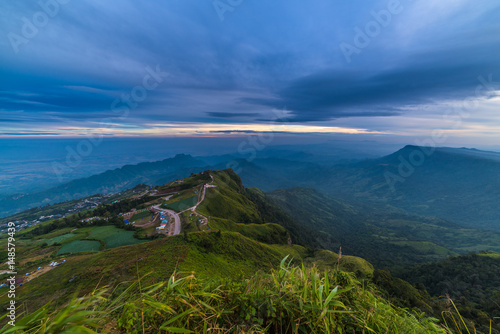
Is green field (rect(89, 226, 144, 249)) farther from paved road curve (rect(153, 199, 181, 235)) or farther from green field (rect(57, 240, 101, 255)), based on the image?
paved road curve (rect(153, 199, 181, 235))

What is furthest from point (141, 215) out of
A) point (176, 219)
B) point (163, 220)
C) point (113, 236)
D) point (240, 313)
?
point (240, 313)

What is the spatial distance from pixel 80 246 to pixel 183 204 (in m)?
30.9

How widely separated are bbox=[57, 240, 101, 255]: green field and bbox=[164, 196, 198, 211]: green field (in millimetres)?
24256

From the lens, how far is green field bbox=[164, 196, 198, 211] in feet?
211

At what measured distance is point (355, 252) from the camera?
117m

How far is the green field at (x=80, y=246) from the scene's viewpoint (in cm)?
3634

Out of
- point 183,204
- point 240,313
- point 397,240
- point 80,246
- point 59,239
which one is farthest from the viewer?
point 397,240

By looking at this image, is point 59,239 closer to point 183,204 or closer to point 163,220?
point 163,220

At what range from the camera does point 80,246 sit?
1526 inches

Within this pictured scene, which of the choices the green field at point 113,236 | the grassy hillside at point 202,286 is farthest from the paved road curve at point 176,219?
the green field at point 113,236

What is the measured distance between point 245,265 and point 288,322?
37387 millimetres

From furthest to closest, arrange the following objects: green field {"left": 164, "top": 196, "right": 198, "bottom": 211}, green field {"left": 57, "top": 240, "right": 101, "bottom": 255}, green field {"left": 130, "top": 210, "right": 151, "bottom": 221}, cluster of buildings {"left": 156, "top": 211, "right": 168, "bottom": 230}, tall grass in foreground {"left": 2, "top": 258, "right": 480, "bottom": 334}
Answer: green field {"left": 164, "top": 196, "right": 198, "bottom": 211}, green field {"left": 130, "top": 210, "right": 151, "bottom": 221}, cluster of buildings {"left": 156, "top": 211, "right": 168, "bottom": 230}, green field {"left": 57, "top": 240, "right": 101, "bottom": 255}, tall grass in foreground {"left": 2, "top": 258, "right": 480, "bottom": 334}

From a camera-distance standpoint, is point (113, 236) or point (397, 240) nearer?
point (113, 236)

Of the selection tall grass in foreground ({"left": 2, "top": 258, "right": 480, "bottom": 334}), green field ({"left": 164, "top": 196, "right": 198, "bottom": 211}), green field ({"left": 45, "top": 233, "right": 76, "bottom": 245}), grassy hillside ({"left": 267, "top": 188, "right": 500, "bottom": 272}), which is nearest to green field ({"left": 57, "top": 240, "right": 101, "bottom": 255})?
green field ({"left": 45, "top": 233, "right": 76, "bottom": 245})
